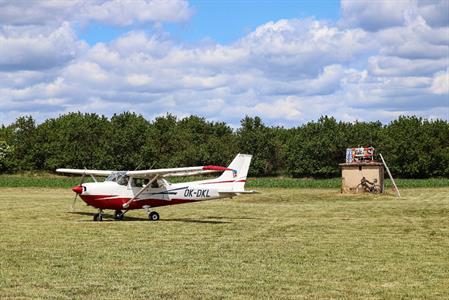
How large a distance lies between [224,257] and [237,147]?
8089 cm

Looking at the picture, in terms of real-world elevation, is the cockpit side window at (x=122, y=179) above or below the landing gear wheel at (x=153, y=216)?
above

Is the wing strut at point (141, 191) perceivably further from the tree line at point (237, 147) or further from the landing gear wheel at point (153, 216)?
the tree line at point (237, 147)

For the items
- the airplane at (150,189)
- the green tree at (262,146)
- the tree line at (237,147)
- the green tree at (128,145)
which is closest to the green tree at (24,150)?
the tree line at (237,147)

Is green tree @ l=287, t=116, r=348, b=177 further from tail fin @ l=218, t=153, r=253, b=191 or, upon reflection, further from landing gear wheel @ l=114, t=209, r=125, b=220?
landing gear wheel @ l=114, t=209, r=125, b=220

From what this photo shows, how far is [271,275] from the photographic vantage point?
1166cm

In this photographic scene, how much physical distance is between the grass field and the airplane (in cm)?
78

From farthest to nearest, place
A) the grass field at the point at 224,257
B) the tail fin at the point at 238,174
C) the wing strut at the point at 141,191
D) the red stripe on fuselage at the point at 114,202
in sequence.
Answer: the tail fin at the point at 238,174, the wing strut at the point at 141,191, the red stripe on fuselage at the point at 114,202, the grass field at the point at 224,257

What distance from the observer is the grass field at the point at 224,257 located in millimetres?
10359

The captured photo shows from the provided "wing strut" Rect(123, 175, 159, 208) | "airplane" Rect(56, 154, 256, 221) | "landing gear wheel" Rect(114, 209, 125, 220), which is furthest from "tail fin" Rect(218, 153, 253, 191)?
"landing gear wheel" Rect(114, 209, 125, 220)

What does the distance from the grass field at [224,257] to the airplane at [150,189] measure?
30.6 inches

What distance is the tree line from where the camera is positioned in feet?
277

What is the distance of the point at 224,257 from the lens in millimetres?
13859

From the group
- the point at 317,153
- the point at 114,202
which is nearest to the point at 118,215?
the point at 114,202

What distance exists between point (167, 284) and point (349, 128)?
81.4 metres
